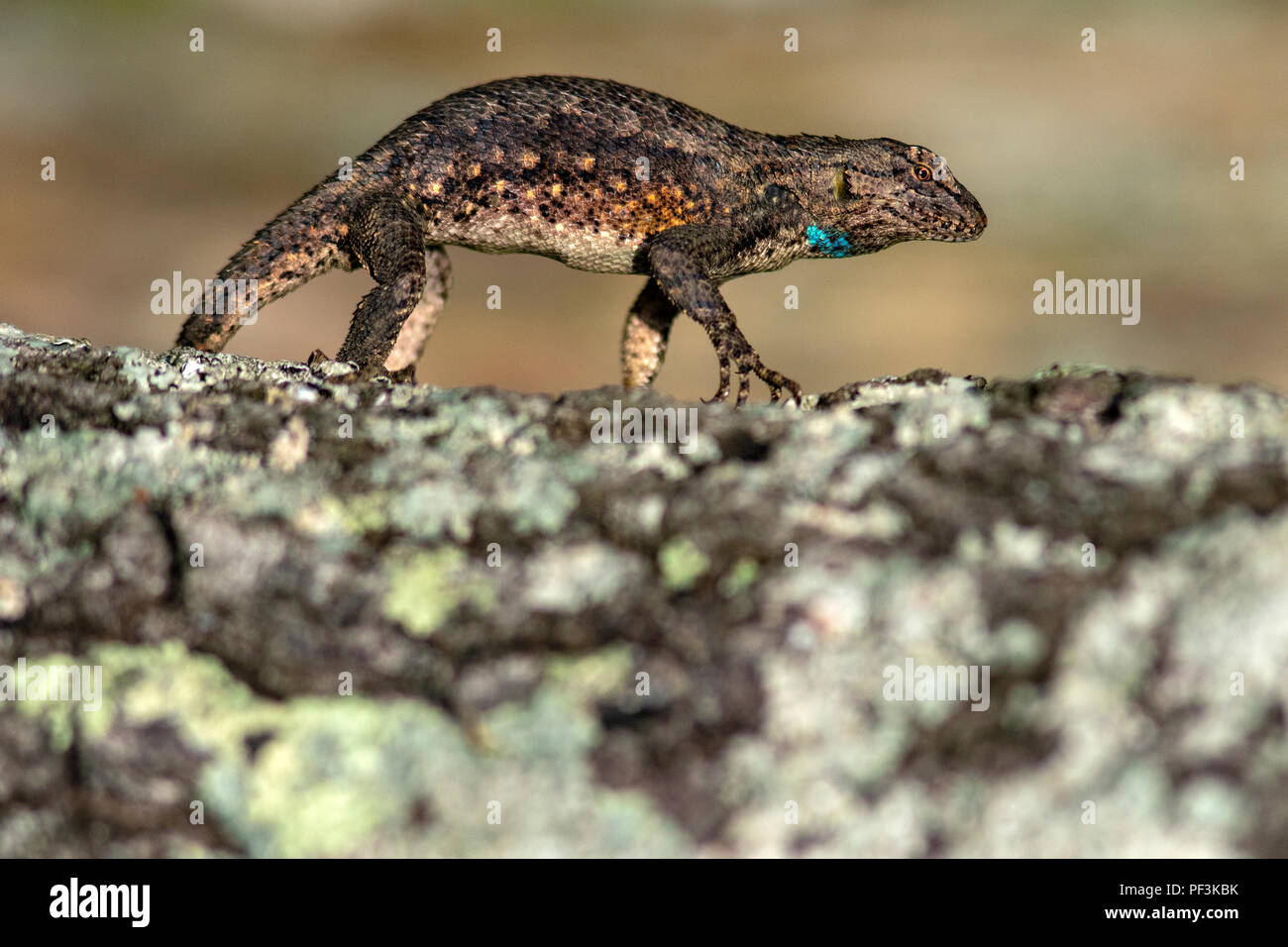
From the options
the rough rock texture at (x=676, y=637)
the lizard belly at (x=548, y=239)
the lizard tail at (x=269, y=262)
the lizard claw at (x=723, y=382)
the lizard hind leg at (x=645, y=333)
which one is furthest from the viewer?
the lizard hind leg at (x=645, y=333)

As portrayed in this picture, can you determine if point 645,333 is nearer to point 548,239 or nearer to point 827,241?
point 548,239

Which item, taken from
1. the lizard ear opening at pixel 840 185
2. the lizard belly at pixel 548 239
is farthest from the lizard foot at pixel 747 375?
the lizard ear opening at pixel 840 185

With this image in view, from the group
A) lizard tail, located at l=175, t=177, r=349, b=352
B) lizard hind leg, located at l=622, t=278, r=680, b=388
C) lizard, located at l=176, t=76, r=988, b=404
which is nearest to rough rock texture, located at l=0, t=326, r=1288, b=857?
lizard, located at l=176, t=76, r=988, b=404

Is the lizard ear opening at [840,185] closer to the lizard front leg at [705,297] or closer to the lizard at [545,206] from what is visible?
the lizard at [545,206]

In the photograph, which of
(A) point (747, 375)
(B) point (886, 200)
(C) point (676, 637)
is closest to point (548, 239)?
(A) point (747, 375)

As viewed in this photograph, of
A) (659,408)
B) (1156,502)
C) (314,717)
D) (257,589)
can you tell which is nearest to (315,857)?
(314,717)

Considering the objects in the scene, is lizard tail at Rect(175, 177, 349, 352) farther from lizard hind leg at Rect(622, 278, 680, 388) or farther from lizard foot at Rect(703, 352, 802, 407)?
lizard foot at Rect(703, 352, 802, 407)

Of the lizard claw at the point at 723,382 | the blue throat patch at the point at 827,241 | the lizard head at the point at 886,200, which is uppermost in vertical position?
the lizard head at the point at 886,200
